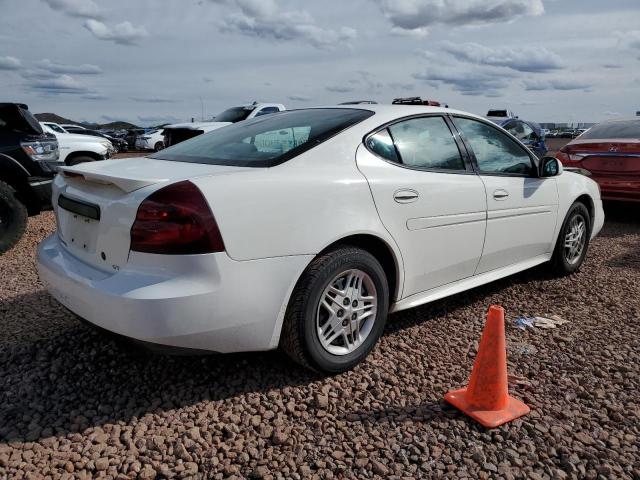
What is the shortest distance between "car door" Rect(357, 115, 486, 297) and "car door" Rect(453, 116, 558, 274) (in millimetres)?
127

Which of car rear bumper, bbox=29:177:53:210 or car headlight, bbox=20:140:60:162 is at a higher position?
car headlight, bbox=20:140:60:162

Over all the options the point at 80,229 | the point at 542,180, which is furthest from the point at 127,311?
the point at 542,180

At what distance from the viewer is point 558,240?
14.9 ft

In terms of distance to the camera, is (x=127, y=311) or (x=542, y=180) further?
(x=542, y=180)

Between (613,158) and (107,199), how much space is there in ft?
22.7

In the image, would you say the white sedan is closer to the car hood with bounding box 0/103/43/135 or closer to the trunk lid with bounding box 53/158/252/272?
the trunk lid with bounding box 53/158/252/272

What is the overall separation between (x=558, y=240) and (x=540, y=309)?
833 millimetres

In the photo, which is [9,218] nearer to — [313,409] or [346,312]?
[346,312]

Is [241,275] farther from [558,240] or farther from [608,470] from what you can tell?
[558,240]

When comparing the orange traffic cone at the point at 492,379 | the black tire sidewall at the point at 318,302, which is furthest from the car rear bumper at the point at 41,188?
the orange traffic cone at the point at 492,379

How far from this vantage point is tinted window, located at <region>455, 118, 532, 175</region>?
3.70 metres

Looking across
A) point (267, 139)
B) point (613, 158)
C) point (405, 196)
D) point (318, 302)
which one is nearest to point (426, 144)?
point (405, 196)

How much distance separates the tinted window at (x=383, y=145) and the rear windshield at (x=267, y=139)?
15cm

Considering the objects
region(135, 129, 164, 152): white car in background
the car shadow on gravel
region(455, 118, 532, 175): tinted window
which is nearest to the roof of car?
region(455, 118, 532, 175): tinted window
